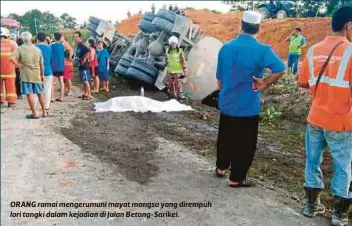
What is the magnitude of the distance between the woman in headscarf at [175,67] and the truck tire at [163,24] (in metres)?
0.52

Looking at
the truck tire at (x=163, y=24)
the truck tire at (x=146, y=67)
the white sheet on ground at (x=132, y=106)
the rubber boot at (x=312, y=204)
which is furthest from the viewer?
the truck tire at (x=146, y=67)

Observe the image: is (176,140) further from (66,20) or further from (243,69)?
(66,20)

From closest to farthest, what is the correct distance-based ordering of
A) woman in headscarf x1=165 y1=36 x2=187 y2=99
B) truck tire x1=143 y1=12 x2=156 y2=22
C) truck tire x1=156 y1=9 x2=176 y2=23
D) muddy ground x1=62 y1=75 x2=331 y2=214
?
muddy ground x1=62 y1=75 x2=331 y2=214 < woman in headscarf x1=165 y1=36 x2=187 y2=99 < truck tire x1=156 y1=9 x2=176 y2=23 < truck tire x1=143 y1=12 x2=156 y2=22

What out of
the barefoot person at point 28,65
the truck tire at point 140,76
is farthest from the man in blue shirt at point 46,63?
the truck tire at point 140,76

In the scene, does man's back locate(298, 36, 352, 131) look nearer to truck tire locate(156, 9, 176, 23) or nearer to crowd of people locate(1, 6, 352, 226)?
crowd of people locate(1, 6, 352, 226)

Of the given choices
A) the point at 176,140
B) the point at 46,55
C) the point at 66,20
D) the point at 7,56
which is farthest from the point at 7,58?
the point at 66,20

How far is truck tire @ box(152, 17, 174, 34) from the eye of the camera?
10.9 meters

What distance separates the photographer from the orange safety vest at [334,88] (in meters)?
3.71

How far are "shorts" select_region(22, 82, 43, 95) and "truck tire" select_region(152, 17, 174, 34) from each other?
426 centimetres

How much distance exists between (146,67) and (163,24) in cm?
115

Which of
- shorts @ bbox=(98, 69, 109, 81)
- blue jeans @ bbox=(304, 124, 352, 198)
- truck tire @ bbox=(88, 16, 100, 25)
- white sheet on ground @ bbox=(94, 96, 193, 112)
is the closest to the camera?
blue jeans @ bbox=(304, 124, 352, 198)

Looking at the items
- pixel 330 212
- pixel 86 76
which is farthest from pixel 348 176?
pixel 86 76

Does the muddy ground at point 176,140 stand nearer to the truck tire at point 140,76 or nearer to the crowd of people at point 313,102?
the crowd of people at point 313,102

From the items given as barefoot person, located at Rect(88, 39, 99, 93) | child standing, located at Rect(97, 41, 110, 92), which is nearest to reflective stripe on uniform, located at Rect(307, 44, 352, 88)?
barefoot person, located at Rect(88, 39, 99, 93)
